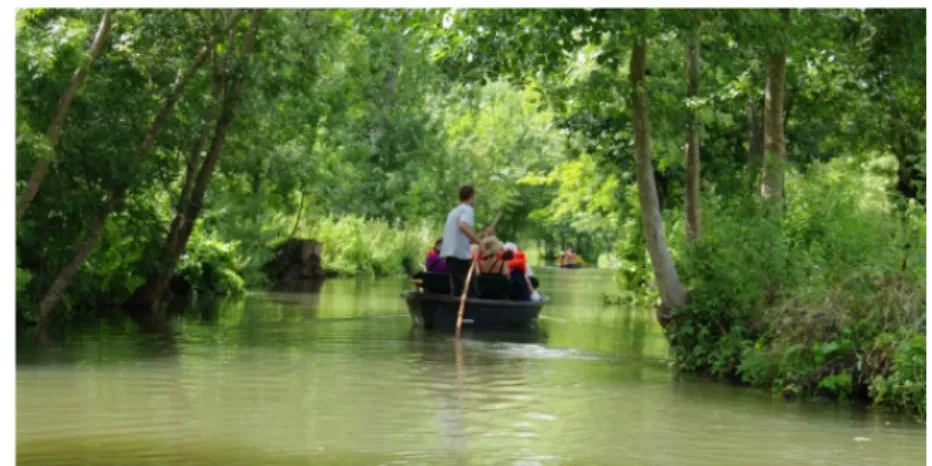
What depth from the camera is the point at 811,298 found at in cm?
1391

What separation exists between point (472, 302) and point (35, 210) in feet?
19.7

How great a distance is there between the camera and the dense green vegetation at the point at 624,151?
46.8 ft

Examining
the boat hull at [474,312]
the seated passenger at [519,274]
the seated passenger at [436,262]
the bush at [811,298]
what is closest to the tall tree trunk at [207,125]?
the seated passenger at [436,262]

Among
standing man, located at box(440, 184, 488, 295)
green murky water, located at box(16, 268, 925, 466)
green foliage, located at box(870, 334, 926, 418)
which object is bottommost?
green murky water, located at box(16, 268, 925, 466)

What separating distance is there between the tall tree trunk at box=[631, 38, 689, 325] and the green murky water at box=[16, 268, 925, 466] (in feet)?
2.96

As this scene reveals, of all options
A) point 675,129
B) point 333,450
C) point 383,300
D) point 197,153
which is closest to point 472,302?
point 675,129

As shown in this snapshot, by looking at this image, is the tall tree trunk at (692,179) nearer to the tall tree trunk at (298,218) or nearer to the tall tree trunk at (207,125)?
the tall tree trunk at (207,125)

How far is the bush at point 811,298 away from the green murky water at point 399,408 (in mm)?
380

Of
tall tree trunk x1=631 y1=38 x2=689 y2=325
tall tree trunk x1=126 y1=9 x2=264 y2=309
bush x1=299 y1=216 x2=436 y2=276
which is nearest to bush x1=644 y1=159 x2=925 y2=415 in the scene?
tall tree trunk x1=631 y1=38 x2=689 y2=325

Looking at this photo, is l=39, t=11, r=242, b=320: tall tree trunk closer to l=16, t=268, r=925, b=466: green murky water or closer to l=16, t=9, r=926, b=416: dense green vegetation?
l=16, t=9, r=926, b=416: dense green vegetation

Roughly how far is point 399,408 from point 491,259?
10.1 m

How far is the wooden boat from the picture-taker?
21578mm

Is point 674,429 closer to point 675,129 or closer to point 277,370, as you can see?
point 277,370

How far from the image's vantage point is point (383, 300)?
30562 millimetres
